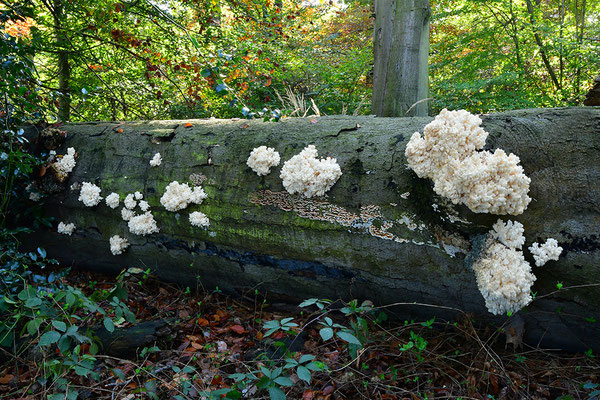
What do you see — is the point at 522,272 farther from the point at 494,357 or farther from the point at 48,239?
the point at 48,239

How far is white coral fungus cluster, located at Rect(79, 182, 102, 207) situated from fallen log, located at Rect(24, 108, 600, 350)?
0.09m

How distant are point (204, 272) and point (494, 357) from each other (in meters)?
2.26

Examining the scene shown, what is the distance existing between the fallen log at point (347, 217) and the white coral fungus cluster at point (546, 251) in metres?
0.06

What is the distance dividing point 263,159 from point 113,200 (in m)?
1.56

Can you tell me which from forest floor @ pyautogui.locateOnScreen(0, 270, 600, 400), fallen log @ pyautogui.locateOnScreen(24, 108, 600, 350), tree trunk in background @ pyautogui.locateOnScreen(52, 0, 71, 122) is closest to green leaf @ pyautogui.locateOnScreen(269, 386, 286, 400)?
forest floor @ pyautogui.locateOnScreen(0, 270, 600, 400)

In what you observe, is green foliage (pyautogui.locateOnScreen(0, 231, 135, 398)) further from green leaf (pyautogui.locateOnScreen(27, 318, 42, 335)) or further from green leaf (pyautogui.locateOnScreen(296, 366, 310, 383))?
green leaf (pyautogui.locateOnScreen(296, 366, 310, 383))

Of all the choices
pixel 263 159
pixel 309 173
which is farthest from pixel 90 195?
pixel 309 173

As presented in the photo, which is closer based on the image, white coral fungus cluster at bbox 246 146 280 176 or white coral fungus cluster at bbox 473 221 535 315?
white coral fungus cluster at bbox 473 221 535 315

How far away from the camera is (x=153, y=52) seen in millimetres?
5578

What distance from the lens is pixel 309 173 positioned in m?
2.47

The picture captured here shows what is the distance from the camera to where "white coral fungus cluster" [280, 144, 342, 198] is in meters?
2.46

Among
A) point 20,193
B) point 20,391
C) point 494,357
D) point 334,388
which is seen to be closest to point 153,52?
point 20,193

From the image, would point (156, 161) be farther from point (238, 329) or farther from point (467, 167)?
point (467, 167)

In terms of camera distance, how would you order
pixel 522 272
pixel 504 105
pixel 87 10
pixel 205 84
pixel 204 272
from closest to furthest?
pixel 522 272
pixel 204 272
pixel 87 10
pixel 205 84
pixel 504 105
